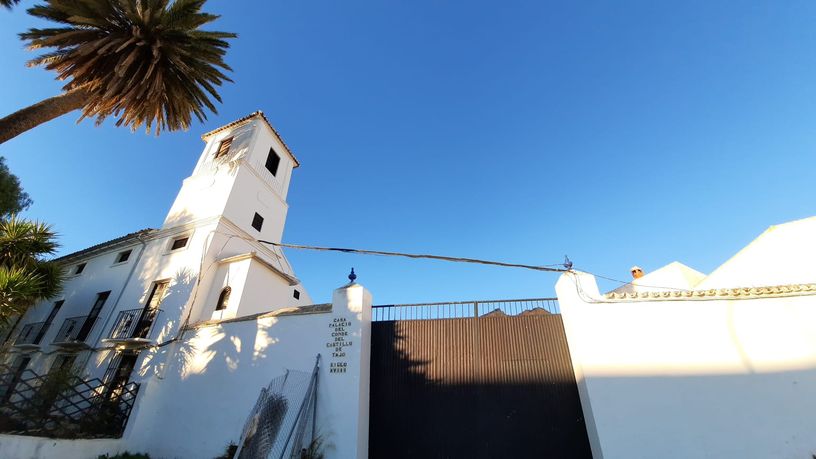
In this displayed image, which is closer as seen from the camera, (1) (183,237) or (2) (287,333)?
(2) (287,333)

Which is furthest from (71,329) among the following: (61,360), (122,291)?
(122,291)

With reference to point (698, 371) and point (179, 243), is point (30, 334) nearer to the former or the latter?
point (179, 243)

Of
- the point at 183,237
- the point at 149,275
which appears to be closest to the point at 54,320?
the point at 149,275

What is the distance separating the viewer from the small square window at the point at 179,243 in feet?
45.1

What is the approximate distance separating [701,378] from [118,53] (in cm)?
1516

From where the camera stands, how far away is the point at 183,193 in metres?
15.8

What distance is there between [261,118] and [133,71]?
877 cm

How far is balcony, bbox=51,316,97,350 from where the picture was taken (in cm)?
1259

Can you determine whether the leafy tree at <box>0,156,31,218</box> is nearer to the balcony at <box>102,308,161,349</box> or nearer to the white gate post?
the balcony at <box>102,308,161,349</box>

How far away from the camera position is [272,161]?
17812 millimetres

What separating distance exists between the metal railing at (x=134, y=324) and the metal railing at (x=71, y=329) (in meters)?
2.15

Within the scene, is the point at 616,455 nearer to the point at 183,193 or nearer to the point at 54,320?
the point at 183,193

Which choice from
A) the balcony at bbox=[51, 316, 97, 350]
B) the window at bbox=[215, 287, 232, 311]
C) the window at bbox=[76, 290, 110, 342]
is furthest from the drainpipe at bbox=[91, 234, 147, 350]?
the window at bbox=[215, 287, 232, 311]

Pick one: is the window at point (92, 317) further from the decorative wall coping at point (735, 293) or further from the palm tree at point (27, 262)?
the decorative wall coping at point (735, 293)
